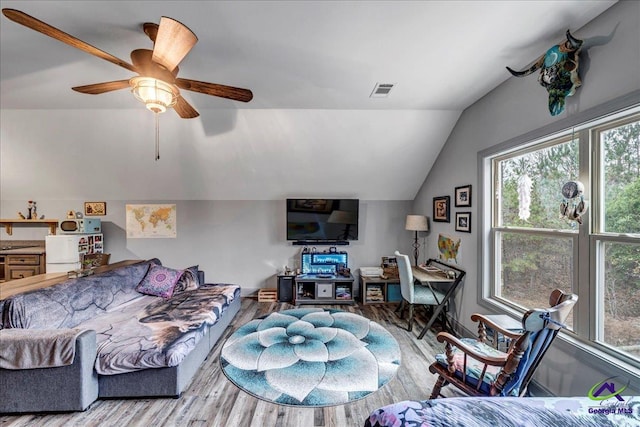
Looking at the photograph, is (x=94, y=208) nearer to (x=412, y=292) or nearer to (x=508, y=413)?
(x=412, y=292)

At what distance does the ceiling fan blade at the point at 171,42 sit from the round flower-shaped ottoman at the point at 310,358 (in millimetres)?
A: 2542

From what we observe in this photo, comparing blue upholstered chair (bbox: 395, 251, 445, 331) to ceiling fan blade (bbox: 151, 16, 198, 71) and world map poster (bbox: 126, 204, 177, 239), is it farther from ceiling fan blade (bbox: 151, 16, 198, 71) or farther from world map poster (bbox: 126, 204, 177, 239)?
world map poster (bbox: 126, 204, 177, 239)

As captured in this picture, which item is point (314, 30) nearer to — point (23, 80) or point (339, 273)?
point (23, 80)

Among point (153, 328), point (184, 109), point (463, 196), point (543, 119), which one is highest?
point (184, 109)

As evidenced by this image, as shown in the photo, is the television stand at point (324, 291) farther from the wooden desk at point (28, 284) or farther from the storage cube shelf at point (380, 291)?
the wooden desk at point (28, 284)

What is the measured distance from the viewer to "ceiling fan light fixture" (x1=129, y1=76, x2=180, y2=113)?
5.82 ft

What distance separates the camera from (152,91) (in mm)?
1792

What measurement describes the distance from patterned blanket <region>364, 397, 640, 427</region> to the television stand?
123 inches

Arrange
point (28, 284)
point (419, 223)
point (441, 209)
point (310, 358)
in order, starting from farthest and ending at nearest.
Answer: point (419, 223)
point (441, 209)
point (310, 358)
point (28, 284)

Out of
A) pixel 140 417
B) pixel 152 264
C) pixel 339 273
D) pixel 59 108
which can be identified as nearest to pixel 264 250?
pixel 339 273

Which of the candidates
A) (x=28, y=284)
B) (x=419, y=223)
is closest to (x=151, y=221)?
(x=28, y=284)

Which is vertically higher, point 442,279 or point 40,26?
point 40,26

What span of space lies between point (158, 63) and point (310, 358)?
9.08 ft

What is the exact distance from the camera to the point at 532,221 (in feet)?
7.78
